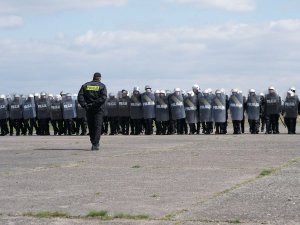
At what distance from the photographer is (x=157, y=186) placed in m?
12.8

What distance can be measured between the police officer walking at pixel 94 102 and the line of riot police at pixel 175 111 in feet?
43.9

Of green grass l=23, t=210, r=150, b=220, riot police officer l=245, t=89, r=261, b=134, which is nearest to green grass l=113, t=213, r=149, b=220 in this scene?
green grass l=23, t=210, r=150, b=220

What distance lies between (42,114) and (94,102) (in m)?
16.4

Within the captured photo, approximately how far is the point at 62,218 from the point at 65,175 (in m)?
4.97

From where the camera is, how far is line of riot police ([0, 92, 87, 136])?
37.6 metres

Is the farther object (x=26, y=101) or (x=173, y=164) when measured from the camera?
(x=26, y=101)

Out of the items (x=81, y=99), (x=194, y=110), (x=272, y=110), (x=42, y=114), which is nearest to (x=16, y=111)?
(x=42, y=114)

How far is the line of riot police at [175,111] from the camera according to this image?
35.0 metres

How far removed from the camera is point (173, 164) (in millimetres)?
16766

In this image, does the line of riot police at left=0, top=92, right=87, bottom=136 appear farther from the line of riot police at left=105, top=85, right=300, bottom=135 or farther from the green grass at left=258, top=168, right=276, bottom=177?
the green grass at left=258, top=168, right=276, bottom=177

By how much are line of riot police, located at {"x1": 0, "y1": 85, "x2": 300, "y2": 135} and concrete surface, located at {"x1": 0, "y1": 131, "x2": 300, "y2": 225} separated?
14259mm

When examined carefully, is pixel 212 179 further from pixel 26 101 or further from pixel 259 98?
pixel 26 101

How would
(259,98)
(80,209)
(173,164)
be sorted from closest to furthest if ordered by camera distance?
(80,209)
(173,164)
(259,98)

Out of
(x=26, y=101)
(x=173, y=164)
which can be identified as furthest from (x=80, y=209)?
(x=26, y=101)
